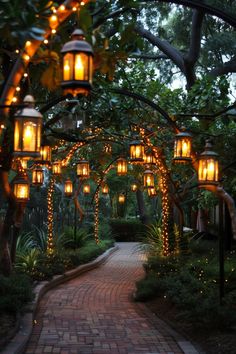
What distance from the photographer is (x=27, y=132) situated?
427 cm

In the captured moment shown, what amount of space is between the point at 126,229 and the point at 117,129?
23.7 meters

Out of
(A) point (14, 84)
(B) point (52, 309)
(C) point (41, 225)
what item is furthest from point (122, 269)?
(A) point (14, 84)

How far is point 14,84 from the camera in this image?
15.8 feet

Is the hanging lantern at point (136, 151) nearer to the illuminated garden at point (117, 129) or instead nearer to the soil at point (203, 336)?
the illuminated garden at point (117, 129)

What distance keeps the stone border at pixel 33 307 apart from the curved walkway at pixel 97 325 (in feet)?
0.48

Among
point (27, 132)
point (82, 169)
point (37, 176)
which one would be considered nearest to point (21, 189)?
point (37, 176)

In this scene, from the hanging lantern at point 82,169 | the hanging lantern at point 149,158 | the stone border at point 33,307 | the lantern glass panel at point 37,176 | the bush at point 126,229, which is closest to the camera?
the stone border at point 33,307

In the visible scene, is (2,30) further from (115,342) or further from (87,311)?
(87,311)

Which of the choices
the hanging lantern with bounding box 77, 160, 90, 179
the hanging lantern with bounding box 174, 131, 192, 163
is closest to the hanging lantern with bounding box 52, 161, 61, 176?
the hanging lantern with bounding box 77, 160, 90, 179

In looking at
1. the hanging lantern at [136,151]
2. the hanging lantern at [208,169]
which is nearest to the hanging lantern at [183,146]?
the hanging lantern at [208,169]

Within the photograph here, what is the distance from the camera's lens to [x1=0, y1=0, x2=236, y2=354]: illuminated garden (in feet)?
15.2

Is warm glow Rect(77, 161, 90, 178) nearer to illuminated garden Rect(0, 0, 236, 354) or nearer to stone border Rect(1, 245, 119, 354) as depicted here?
illuminated garden Rect(0, 0, 236, 354)

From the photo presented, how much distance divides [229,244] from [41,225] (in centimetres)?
703

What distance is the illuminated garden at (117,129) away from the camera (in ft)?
15.2
